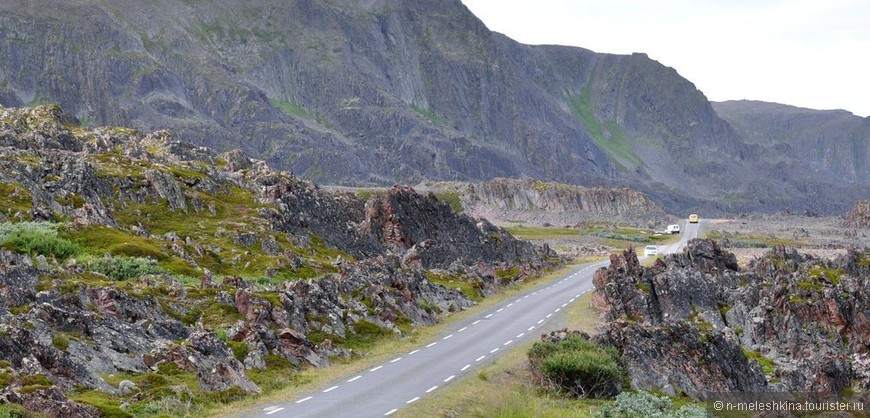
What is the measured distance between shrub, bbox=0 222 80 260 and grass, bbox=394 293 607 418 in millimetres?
29512

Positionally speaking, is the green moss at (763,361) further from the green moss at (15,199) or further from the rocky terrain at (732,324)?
the green moss at (15,199)

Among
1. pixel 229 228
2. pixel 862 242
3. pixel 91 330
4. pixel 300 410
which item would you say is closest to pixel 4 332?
pixel 91 330

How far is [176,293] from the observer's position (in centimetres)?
4516

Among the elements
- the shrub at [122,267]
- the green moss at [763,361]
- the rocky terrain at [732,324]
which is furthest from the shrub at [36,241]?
the green moss at [763,361]

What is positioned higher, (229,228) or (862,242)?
(229,228)

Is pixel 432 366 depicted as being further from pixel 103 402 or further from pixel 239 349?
pixel 103 402

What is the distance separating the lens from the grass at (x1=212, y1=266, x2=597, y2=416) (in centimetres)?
3197

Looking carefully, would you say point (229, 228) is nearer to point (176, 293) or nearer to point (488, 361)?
point (176, 293)

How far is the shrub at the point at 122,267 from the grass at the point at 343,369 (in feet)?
49.7

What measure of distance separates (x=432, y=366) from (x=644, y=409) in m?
10.7

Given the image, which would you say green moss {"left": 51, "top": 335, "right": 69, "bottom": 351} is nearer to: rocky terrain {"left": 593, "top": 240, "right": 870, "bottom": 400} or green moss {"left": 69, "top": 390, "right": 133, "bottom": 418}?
green moss {"left": 69, "top": 390, "right": 133, "bottom": 418}

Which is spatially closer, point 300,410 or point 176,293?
point 300,410

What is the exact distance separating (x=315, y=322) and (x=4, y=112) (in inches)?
3434

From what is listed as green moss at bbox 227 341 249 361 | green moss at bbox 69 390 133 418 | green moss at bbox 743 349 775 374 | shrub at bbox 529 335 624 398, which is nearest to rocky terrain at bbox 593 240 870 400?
green moss at bbox 743 349 775 374
